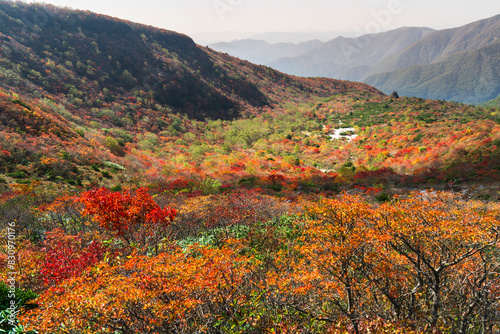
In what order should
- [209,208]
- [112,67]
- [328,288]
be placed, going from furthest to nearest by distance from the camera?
[112,67]
[209,208]
[328,288]

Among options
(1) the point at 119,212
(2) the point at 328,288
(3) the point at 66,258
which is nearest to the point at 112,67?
(1) the point at 119,212

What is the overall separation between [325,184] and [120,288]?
63.8 feet

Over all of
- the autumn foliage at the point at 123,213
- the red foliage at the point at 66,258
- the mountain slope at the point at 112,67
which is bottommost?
the red foliage at the point at 66,258

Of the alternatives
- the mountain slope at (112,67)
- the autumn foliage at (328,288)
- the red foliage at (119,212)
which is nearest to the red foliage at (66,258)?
the autumn foliage at (328,288)

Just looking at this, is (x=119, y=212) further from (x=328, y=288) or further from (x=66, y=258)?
(x=328, y=288)

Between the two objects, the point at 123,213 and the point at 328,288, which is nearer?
the point at 328,288

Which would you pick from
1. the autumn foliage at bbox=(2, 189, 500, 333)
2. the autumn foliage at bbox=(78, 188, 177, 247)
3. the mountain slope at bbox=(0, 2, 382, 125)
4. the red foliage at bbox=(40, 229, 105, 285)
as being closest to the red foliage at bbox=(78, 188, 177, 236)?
the autumn foliage at bbox=(78, 188, 177, 247)

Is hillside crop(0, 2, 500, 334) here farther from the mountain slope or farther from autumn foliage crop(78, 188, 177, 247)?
the mountain slope

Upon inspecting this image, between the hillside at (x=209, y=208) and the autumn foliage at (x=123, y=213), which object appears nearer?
the hillside at (x=209, y=208)

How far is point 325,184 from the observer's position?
21.0m

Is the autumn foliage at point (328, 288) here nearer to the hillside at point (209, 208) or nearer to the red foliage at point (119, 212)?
the hillside at point (209, 208)

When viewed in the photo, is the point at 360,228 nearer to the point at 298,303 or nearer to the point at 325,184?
the point at 298,303

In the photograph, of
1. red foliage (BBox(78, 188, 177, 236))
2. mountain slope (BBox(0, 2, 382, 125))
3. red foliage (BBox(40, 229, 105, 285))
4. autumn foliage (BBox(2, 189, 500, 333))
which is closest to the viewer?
autumn foliage (BBox(2, 189, 500, 333))

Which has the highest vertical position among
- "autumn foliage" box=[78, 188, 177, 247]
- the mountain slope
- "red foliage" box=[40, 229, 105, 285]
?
the mountain slope
